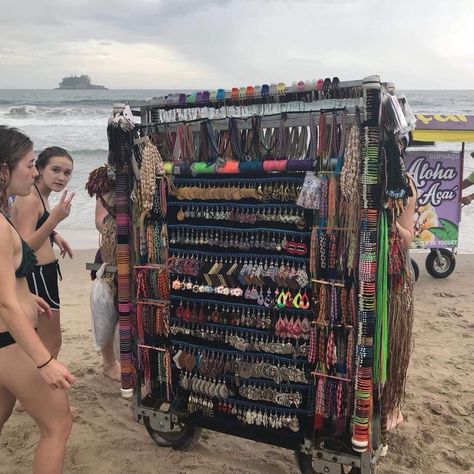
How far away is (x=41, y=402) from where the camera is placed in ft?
7.06

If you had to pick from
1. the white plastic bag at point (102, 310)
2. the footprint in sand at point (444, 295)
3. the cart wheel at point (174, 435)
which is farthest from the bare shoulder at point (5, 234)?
the footprint in sand at point (444, 295)

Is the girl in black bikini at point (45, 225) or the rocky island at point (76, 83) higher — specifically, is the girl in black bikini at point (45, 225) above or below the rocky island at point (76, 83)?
below

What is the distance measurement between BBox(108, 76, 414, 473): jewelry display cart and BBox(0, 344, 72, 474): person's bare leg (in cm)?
68

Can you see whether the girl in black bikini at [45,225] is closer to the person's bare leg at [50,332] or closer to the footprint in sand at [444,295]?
the person's bare leg at [50,332]

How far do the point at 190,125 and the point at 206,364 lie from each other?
4.13 feet

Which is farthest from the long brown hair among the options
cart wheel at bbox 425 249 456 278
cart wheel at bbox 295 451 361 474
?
cart wheel at bbox 425 249 456 278

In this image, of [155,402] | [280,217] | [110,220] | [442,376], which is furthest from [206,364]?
[442,376]

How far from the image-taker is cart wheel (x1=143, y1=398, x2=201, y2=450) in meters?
3.03

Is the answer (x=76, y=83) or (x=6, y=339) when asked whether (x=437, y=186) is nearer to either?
(x=6, y=339)

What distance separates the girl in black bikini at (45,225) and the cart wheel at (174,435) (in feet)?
2.67

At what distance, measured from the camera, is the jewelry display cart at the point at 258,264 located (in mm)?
2256

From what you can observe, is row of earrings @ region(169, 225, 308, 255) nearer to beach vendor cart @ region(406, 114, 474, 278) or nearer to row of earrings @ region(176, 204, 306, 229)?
row of earrings @ region(176, 204, 306, 229)

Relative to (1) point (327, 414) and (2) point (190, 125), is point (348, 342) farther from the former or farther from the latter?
(2) point (190, 125)

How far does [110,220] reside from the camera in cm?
334
